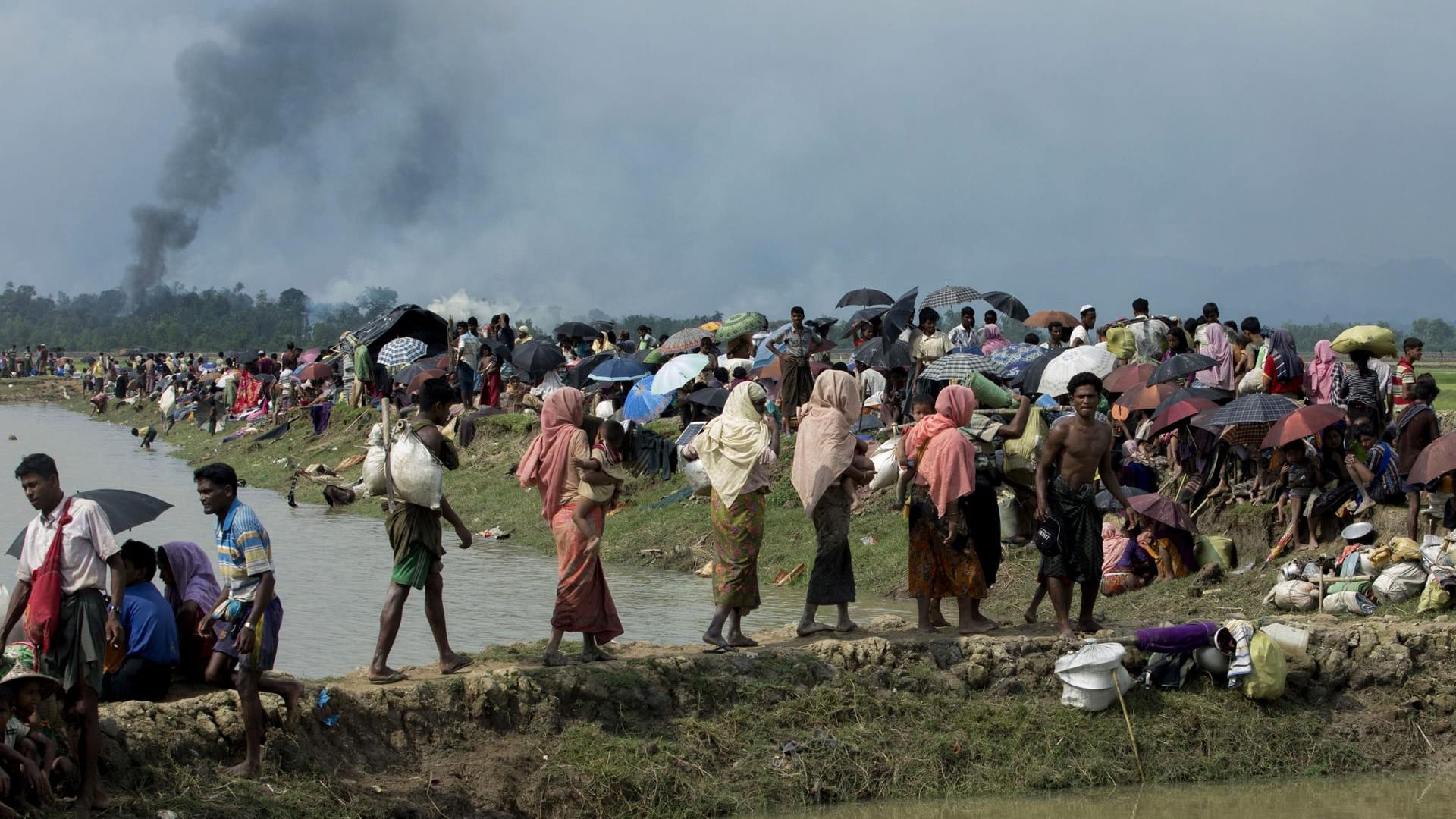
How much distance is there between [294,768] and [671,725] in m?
1.97

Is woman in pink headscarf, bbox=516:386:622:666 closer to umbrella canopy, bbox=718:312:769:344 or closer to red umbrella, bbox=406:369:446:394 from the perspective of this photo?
umbrella canopy, bbox=718:312:769:344

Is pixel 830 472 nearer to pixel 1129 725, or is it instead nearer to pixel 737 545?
pixel 737 545

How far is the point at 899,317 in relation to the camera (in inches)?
717

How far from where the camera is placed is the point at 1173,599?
11211 millimetres

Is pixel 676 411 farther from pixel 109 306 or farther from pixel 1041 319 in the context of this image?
pixel 109 306

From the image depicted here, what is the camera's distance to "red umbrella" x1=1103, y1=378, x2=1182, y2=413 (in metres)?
13.3

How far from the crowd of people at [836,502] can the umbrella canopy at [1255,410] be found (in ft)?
0.73

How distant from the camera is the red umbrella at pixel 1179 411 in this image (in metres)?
12.6

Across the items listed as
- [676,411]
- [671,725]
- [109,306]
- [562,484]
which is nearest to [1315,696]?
[671,725]

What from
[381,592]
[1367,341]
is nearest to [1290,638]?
[1367,341]

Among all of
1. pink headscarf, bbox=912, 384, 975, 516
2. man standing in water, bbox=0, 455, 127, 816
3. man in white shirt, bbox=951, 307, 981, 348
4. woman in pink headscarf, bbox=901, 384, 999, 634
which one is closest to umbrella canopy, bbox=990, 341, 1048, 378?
man in white shirt, bbox=951, 307, 981, 348

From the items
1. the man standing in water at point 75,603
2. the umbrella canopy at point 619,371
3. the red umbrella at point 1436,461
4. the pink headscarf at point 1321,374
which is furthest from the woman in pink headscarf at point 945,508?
the umbrella canopy at point 619,371

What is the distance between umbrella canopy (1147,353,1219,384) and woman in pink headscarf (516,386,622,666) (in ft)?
24.8

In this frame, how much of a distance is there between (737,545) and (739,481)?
0.38m
